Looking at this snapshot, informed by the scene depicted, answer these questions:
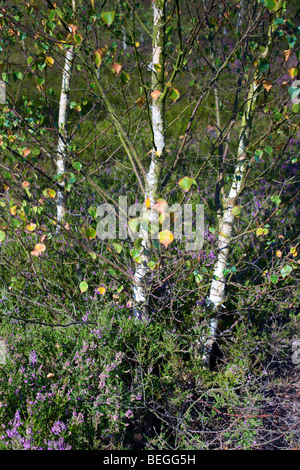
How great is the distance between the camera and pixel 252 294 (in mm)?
2646

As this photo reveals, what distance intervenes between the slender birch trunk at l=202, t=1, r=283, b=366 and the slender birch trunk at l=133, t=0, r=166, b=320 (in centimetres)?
48

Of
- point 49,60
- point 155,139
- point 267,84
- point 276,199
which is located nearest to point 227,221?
point 276,199

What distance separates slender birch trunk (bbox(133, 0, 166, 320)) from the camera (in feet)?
6.75

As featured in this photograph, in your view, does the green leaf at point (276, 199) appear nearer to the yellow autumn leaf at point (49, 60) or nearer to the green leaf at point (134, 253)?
the green leaf at point (134, 253)

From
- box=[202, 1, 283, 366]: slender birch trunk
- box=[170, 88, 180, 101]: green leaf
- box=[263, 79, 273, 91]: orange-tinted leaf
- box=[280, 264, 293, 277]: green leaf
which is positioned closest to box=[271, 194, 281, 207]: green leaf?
box=[202, 1, 283, 366]: slender birch trunk

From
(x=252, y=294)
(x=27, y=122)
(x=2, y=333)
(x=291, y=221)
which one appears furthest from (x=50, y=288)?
(x=291, y=221)

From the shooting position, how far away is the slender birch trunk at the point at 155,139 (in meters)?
2.06

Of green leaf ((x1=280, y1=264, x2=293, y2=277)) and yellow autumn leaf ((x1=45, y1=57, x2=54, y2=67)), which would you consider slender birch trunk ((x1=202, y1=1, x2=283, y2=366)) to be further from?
yellow autumn leaf ((x1=45, y1=57, x2=54, y2=67))

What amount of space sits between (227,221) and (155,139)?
0.74 m

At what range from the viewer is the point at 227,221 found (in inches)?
101

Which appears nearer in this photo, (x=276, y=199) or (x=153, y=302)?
(x=276, y=199)

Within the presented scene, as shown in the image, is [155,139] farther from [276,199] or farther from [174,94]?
[276,199]
